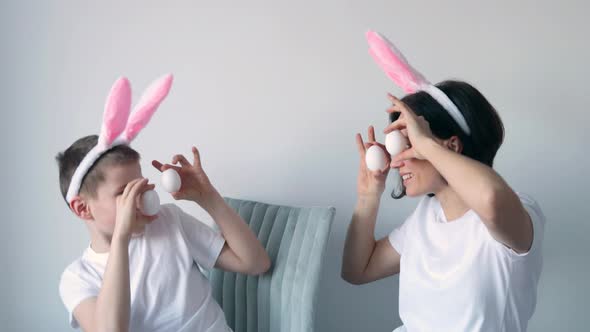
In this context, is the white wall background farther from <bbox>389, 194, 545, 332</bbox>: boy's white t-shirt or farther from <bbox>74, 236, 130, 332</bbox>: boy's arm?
<bbox>74, 236, 130, 332</bbox>: boy's arm

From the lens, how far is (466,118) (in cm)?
107

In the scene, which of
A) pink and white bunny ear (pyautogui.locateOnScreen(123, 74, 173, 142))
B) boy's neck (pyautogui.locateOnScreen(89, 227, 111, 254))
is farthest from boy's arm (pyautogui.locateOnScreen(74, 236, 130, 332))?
pink and white bunny ear (pyautogui.locateOnScreen(123, 74, 173, 142))

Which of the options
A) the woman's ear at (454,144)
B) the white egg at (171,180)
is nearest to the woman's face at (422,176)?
the woman's ear at (454,144)

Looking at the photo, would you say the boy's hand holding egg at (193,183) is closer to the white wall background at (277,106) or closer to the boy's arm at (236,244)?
the boy's arm at (236,244)

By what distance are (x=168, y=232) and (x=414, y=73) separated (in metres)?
0.57

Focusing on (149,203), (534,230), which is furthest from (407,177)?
(149,203)

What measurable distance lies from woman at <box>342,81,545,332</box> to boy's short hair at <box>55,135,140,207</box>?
499 millimetres

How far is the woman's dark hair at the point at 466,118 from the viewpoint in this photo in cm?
107

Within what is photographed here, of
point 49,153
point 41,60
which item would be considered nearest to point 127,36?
point 41,60

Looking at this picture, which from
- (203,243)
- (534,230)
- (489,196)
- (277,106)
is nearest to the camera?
(489,196)

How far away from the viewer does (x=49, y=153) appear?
1476 mm

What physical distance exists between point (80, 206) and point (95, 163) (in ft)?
0.30

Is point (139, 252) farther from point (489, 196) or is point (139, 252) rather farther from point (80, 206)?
point (489, 196)

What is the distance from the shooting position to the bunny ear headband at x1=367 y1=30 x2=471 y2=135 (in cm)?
106
